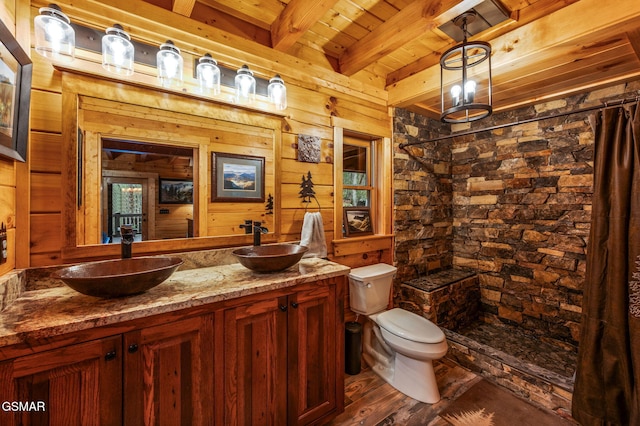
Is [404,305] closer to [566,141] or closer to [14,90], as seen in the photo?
[566,141]

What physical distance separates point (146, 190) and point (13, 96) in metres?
0.61

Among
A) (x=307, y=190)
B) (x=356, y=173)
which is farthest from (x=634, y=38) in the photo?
(x=307, y=190)

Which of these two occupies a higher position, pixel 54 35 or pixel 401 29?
pixel 401 29

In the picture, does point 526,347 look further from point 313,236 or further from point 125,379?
point 125,379

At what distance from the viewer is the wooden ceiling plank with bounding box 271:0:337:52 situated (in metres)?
1.54

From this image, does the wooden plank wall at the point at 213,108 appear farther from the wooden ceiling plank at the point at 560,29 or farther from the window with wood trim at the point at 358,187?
the wooden ceiling plank at the point at 560,29

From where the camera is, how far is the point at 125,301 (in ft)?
3.52

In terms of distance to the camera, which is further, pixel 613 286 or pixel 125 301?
pixel 613 286

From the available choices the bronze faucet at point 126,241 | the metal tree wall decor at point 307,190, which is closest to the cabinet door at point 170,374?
the bronze faucet at point 126,241

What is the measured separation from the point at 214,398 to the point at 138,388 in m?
0.32

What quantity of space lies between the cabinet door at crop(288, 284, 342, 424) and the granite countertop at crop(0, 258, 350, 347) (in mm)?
136

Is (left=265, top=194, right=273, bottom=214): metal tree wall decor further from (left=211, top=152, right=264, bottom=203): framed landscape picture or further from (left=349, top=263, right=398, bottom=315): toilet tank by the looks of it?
(left=349, top=263, right=398, bottom=315): toilet tank

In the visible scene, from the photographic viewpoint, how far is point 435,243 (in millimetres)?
3094

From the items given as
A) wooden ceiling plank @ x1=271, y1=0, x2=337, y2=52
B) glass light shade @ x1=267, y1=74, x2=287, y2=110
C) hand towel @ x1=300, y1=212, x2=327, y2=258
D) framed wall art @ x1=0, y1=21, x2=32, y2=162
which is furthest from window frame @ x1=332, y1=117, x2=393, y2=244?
framed wall art @ x1=0, y1=21, x2=32, y2=162
